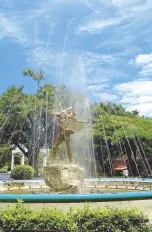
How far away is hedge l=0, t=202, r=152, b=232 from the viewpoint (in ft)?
19.3

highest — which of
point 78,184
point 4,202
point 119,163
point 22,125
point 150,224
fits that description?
point 22,125

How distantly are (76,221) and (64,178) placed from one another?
5.61 m

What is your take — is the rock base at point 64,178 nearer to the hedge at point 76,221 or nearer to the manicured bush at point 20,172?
the hedge at point 76,221

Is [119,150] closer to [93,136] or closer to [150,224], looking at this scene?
[93,136]

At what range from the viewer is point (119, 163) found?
40969 millimetres

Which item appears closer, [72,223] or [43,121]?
[72,223]

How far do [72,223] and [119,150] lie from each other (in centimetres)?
3250

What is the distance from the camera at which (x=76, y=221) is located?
600cm

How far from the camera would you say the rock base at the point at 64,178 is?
11.6 m

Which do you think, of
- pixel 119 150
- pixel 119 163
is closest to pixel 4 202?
pixel 119 150

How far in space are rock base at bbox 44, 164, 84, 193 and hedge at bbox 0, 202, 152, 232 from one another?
552 cm

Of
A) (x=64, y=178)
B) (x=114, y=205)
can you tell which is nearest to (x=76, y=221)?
(x=114, y=205)

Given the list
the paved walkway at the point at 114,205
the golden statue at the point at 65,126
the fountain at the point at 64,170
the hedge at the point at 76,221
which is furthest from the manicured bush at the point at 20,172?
the hedge at the point at 76,221

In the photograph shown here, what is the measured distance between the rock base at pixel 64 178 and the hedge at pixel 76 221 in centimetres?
552
